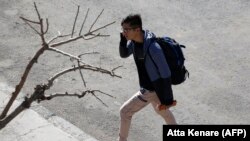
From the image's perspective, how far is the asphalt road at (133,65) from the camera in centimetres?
690

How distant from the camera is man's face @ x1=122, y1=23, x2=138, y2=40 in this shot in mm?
5070

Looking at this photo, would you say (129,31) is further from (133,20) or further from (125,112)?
(125,112)

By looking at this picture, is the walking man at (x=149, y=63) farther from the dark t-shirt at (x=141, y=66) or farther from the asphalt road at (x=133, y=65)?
the asphalt road at (x=133, y=65)

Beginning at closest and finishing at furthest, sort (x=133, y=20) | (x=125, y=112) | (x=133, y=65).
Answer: (x=133, y=20) < (x=125, y=112) < (x=133, y=65)

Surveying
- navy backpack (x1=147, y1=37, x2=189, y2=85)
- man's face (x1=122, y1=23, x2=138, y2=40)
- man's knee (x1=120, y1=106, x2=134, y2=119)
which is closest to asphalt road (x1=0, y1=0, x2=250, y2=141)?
man's knee (x1=120, y1=106, x2=134, y2=119)

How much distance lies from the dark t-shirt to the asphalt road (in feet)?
4.36

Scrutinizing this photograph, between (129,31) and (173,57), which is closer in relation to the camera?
(129,31)

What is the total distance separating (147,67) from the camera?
16.7 ft

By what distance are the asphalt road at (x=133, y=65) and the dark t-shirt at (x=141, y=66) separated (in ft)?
4.36

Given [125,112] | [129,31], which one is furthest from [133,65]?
[129,31]

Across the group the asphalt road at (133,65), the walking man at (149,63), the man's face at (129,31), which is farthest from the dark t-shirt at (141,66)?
the asphalt road at (133,65)

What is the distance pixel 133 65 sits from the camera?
822 cm

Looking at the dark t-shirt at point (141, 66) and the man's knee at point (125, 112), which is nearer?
the dark t-shirt at point (141, 66)

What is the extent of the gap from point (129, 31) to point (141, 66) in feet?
1.42
